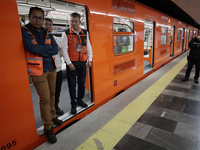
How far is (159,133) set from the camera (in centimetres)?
204

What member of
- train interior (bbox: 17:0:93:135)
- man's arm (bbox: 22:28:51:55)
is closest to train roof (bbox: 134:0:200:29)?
train interior (bbox: 17:0:93:135)

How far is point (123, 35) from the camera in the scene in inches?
137

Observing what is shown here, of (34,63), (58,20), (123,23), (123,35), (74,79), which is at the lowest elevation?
(74,79)

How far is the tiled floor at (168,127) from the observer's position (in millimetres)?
1826

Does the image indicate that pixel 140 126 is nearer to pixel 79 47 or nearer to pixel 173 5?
pixel 79 47

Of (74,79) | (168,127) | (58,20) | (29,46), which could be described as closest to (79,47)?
(74,79)

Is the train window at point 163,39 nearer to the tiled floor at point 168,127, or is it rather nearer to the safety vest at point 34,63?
the tiled floor at point 168,127

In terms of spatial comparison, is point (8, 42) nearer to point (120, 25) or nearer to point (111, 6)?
point (111, 6)

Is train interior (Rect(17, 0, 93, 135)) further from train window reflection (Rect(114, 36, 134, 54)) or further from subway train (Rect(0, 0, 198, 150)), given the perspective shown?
train window reflection (Rect(114, 36, 134, 54))

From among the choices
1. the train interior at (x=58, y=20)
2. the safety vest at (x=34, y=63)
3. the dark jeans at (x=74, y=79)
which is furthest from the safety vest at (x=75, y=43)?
the safety vest at (x=34, y=63)

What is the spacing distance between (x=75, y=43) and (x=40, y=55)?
0.75m

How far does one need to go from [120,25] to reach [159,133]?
2509mm

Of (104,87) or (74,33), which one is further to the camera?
(104,87)

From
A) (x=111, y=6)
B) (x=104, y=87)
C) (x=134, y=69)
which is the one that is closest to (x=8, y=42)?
(x=104, y=87)
